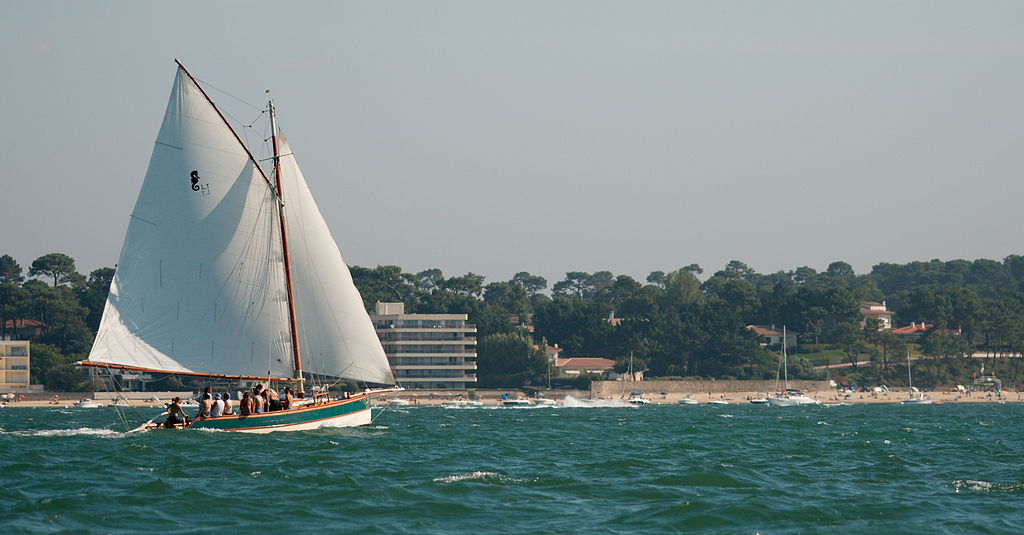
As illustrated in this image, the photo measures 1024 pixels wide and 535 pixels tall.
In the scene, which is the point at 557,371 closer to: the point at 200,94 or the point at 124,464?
the point at 200,94

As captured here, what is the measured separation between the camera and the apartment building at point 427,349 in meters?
175

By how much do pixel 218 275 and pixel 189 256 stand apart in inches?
56.1

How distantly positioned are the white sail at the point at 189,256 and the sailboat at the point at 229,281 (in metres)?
0.04

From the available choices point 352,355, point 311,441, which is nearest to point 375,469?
point 311,441

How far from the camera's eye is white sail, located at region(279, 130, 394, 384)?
49062 millimetres

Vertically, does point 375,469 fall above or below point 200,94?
below

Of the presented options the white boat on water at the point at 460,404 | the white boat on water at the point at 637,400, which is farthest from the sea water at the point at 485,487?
the white boat on water at the point at 637,400

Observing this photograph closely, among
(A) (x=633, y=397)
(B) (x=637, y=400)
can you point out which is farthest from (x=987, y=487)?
(A) (x=633, y=397)

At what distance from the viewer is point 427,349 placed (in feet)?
580

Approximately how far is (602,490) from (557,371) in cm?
15022

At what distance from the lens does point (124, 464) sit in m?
33.2

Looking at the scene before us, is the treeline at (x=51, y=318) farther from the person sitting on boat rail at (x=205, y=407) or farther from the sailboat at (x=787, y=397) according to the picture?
the person sitting on boat rail at (x=205, y=407)

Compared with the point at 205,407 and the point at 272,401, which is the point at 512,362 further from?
the point at 205,407

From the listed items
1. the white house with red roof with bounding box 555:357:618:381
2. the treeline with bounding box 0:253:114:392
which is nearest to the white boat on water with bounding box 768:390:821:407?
the white house with red roof with bounding box 555:357:618:381
